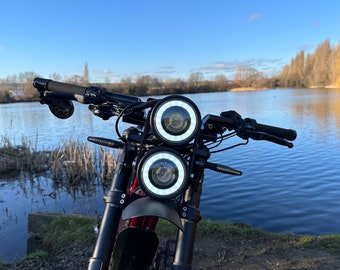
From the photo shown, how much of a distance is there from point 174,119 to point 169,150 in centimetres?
14

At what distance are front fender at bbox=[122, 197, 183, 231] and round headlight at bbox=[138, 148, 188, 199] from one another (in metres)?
0.06

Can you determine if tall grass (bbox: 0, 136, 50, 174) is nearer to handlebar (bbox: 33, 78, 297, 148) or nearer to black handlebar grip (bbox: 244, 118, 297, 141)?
handlebar (bbox: 33, 78, 297, 148)

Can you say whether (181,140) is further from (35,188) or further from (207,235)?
(35,188)

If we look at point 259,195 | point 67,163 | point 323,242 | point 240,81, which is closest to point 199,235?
point 323,242

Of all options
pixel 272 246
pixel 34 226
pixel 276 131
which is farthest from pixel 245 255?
pixel 34 226

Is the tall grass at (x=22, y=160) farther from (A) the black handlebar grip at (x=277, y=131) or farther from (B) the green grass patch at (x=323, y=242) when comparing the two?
(A) the black handlebar grip at (x=277, y=131)

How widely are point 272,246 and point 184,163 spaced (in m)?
3.19

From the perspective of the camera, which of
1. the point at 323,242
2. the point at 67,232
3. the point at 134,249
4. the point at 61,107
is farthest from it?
the point at 67,232

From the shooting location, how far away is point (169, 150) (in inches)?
61.1

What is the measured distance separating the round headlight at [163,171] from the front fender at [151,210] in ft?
0.19

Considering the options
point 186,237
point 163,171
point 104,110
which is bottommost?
point 186,237

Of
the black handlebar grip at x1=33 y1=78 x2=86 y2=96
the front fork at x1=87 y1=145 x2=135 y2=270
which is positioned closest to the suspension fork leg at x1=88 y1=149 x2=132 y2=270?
the front fork at x1=87 y1=145 x2=135 y2=270

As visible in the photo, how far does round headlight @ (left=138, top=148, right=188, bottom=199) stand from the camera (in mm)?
1543

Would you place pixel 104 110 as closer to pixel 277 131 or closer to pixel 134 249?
pixel 134 249
